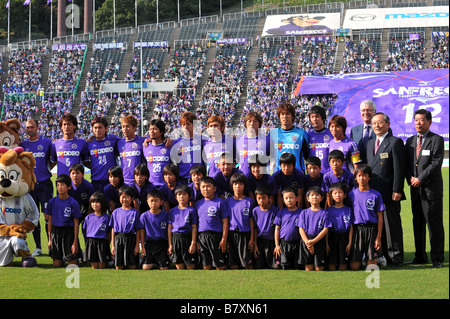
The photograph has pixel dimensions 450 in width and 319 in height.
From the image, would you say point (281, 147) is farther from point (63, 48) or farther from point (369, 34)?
point (63, 48)

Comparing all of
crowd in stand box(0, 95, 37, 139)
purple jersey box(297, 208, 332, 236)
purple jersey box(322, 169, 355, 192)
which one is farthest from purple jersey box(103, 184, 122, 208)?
crowd in stand box(0, 95, 37, 139)

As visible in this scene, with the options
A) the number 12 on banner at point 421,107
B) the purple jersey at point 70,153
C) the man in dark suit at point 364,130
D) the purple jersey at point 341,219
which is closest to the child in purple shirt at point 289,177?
the purple jersey at point 341,219

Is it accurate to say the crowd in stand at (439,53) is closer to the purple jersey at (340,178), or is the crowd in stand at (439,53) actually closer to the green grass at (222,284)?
the purple jersey at (340,178)

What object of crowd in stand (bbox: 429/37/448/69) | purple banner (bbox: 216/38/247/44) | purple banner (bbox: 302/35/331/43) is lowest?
crowd in stand (bbox: 429/37/448/69)

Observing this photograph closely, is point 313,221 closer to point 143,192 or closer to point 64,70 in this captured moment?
point 143,192

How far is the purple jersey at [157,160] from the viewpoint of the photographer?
7613 millimetres

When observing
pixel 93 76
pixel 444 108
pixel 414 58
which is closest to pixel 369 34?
pixel 414 58

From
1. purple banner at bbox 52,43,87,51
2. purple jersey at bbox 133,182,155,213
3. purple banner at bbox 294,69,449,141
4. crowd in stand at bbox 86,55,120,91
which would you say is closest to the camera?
purple jersey at bbox 133,182,155,213

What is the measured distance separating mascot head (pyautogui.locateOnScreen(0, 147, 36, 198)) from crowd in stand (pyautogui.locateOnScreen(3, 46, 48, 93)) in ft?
132

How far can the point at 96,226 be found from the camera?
23.5 ft

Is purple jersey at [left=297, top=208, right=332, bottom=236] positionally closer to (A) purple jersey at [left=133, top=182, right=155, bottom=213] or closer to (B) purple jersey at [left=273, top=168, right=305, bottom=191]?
(B) purple jersey at [left=273, top=168, right=305, bottom=191]

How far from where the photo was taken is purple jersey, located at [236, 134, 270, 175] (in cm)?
743

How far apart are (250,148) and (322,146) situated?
936 millimetres
